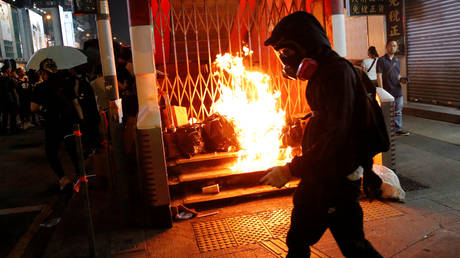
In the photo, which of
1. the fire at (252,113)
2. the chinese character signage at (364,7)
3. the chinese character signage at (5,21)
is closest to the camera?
the fire at (252,113)

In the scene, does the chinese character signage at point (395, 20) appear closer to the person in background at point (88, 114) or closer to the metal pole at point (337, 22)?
the metal pole at point (337, 22)

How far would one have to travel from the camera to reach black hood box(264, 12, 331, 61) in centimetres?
273

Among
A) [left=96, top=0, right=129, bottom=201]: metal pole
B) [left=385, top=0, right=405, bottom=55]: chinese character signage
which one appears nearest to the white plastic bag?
[left=96, top=0, right=129, bottom=201]: metal pole

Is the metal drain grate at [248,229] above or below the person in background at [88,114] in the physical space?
below

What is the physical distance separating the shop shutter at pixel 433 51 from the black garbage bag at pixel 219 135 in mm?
8067

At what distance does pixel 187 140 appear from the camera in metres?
6.18

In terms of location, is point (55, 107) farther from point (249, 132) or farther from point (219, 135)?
point (249, 132)

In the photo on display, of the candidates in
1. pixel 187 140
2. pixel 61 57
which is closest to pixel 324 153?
pixel 187 140

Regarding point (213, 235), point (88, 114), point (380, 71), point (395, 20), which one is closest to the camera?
point (213, 235)

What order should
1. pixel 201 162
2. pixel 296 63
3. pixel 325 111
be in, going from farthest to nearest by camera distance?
pixel 201 162 → pixel 296 63 → pixel 325 111

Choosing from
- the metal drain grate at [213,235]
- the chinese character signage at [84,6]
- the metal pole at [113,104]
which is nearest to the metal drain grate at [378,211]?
the metal drain grate at [213,235]

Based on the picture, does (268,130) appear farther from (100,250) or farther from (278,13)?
(100,250)

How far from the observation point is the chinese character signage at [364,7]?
11.6 meters

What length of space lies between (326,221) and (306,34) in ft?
4.40
